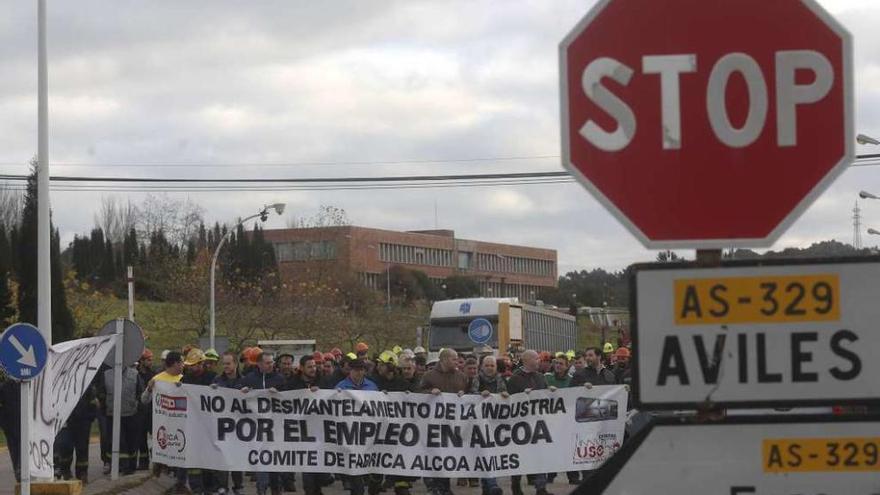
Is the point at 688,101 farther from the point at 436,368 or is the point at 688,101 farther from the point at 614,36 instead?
the point at 436,368

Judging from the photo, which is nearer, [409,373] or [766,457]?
[766,457]

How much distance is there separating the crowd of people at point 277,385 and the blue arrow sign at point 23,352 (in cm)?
237

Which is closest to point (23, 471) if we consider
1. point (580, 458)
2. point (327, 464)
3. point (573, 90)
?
point (327, 464)

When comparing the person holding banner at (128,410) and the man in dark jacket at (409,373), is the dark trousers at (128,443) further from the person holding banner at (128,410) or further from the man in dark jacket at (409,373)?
the man in dark jacket at (409,373)

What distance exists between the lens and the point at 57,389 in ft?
55.2

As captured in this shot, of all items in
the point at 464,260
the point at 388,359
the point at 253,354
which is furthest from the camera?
the point at 464,260

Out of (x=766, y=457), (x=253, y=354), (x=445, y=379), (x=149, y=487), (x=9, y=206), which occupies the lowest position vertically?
(x=149, y=487)

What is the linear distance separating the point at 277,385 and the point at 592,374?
4.95 metres

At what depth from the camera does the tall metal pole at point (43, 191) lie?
1830 centimetres

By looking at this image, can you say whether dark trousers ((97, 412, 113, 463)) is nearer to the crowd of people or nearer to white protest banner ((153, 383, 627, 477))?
the crowd of people

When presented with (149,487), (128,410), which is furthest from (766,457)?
(128,410)

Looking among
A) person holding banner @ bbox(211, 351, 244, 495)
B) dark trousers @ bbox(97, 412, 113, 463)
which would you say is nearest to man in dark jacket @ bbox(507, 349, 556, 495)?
person holding banner @ bbox(211, 351, 244, 495)

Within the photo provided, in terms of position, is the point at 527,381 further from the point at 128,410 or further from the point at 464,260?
the point at 464,260

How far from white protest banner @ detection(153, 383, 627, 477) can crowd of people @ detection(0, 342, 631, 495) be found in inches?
9.3
